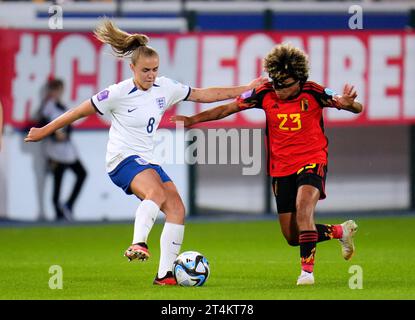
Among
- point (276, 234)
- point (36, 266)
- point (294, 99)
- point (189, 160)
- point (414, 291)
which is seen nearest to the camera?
point (414, 291)

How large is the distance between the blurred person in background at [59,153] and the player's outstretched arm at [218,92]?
768 cm

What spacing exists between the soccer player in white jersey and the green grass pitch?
571 millimetres

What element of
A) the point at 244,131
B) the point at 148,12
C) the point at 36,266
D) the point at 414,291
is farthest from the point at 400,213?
the point at 414,291

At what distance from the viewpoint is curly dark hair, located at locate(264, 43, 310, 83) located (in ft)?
36.5

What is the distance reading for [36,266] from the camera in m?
13.4

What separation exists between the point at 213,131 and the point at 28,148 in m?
2.89

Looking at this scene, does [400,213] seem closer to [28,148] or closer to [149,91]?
[28,148]

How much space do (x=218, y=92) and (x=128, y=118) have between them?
109cm

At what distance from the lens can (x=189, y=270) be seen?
10961 mm

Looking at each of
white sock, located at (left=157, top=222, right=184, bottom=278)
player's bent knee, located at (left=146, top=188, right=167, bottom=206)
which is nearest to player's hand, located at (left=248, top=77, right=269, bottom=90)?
player's bent knee, located at (left=146, top=188, right=167, bottom=206)

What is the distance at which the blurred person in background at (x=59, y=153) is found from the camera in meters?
19.4

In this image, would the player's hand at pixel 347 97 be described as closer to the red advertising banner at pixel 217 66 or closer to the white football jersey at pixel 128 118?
the white football jersey at pixel 128 118

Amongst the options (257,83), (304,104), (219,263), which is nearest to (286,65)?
(304,104)

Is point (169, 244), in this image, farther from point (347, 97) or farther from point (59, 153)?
point (59, 153)
